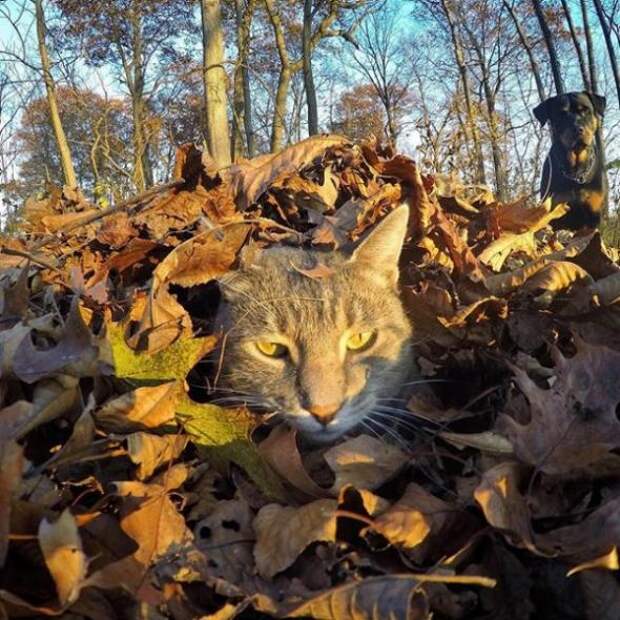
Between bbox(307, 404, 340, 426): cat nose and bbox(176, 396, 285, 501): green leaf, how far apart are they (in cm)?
45

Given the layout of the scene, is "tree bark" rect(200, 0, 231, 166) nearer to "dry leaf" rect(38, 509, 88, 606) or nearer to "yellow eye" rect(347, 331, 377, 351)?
"yellow eye" rect(347, 331, 377, 351)

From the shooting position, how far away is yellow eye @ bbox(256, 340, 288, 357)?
2.40 m

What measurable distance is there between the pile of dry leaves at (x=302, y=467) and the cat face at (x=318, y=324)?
12 cm

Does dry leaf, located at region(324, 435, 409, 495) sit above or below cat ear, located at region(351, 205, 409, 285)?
below

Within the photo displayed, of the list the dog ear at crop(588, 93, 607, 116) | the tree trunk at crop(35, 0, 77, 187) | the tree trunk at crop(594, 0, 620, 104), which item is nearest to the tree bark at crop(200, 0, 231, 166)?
the dog ear at crop(588, 93, 607, 116)

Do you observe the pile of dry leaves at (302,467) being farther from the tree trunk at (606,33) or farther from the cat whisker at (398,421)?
the tree trunk at (606,33)

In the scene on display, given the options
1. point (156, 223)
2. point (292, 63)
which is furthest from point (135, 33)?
point (156, 223)

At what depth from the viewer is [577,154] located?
10.3 m

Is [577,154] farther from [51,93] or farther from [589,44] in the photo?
[51,93]

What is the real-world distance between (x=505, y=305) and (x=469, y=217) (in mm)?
866

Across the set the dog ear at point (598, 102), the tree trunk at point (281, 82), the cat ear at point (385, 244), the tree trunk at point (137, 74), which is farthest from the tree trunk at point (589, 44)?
the cat ear at point (385, 244)

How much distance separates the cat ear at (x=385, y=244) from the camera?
2324 millimetres

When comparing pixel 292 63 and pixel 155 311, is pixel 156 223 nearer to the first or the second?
pixel 155 311

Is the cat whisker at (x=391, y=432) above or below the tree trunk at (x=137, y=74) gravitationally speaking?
below
